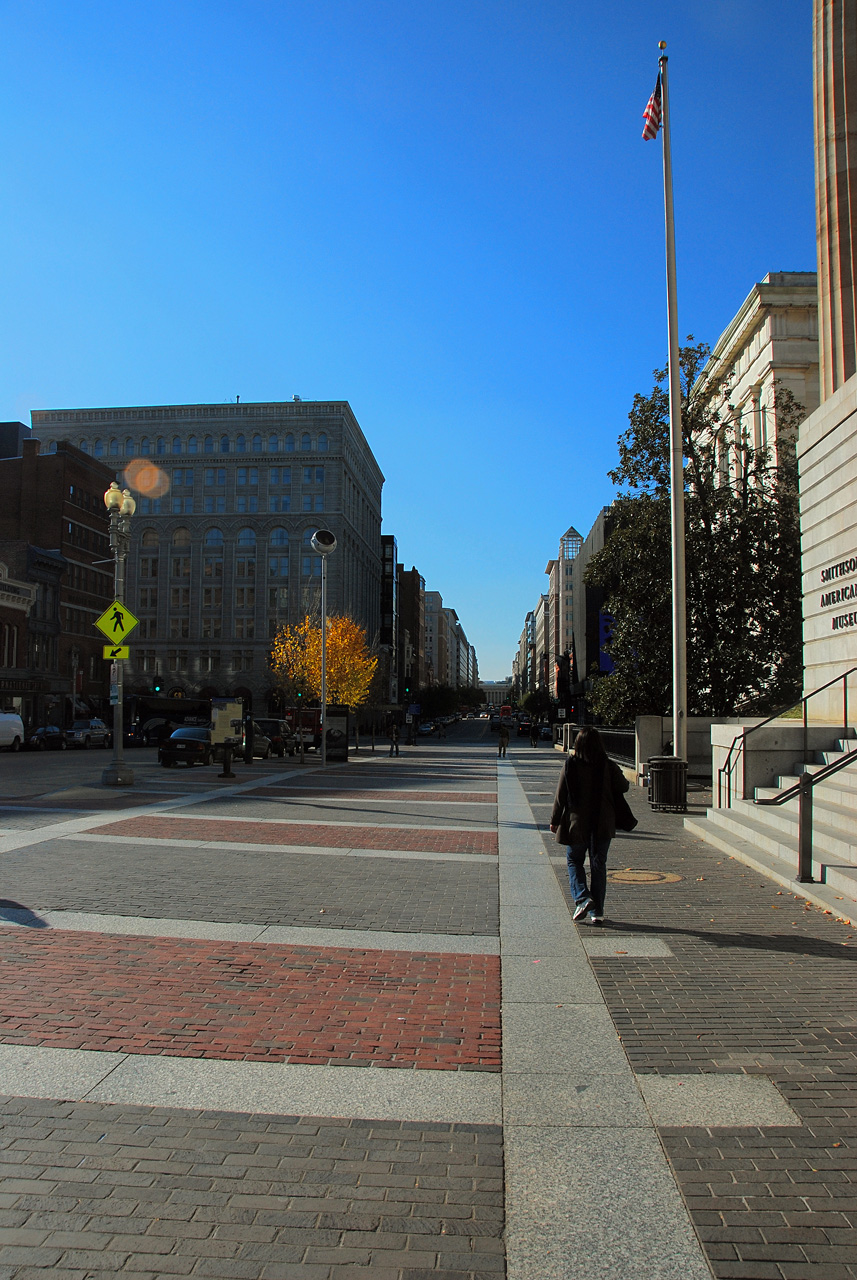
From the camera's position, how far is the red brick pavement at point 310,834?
1188 cm

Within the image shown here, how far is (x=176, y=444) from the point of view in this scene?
92312 millimetres

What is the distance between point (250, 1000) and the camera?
5.50 meters

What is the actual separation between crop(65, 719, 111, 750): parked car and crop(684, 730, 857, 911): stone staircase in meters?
40.3

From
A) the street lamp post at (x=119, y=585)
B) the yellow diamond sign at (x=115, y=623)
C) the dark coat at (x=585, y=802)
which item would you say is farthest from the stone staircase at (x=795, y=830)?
the yellow diamond sign at (x=115, y=623)

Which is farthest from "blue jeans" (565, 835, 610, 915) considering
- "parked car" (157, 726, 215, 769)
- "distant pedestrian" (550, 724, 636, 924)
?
"parked car" (157, 726, 215, 769)

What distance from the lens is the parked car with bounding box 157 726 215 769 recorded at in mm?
27938

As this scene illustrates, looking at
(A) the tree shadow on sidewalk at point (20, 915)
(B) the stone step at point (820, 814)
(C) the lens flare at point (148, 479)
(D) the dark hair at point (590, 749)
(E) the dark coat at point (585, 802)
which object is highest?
(C) the lens flare at point (148, 479)

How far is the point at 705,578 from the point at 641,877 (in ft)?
49.8

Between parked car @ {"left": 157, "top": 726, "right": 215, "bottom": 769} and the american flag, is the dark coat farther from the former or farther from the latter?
parked car @ {"left": 157, "top": 726, "right": 215, "bottom": 769}

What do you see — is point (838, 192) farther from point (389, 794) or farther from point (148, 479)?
point (148, 479)

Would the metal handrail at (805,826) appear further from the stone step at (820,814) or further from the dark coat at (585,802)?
the dark coat at (585,802)

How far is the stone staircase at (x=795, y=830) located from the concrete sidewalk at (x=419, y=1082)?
53 centimetres

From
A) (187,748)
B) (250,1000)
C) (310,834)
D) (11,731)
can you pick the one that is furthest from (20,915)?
(11,731)

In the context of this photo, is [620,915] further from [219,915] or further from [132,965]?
[132,965]
